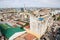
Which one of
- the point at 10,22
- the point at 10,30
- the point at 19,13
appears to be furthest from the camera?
the point at 19,13

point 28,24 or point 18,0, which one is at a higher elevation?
point 18,0

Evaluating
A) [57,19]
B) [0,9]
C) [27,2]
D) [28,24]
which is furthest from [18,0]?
[57,19]

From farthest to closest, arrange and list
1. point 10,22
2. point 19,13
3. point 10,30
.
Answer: point 19,13
point 10,22
point 10,30

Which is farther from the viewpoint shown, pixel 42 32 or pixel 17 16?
pixel 17 16

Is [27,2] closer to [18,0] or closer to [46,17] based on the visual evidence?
[18,0]

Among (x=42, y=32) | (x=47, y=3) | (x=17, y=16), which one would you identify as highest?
(x=47, y=3)

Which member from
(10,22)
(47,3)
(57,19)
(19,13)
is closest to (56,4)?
(47,3)
